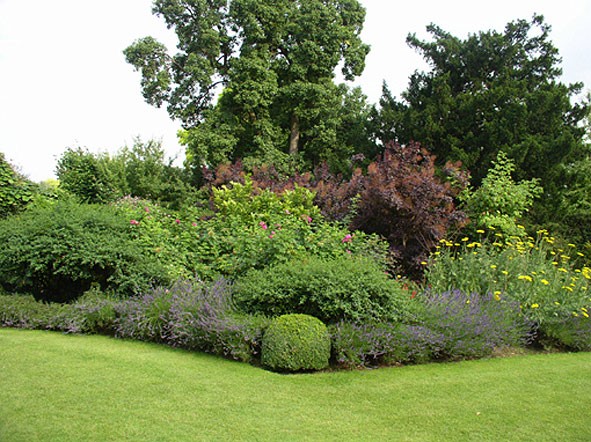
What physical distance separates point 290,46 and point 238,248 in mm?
13564

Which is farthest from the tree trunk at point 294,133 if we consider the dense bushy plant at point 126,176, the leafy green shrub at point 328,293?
the leafy green shrub at point 328,293

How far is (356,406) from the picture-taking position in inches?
173

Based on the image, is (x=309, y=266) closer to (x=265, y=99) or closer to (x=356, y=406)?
(x=356, y=406)

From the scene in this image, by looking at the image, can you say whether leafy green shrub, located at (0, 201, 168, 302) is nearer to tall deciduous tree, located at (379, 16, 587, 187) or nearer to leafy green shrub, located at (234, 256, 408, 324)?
leafy green shrub, located at (234, 256, 408, 324)

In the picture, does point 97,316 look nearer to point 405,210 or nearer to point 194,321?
Result: point 194,321

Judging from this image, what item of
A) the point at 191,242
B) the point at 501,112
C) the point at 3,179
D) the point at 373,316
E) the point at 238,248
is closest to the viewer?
the point at 373,316

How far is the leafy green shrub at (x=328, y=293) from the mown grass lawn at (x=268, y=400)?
0.74 m

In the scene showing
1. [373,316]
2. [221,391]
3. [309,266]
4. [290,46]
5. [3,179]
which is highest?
[290,46]

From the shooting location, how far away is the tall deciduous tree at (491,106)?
492 inches

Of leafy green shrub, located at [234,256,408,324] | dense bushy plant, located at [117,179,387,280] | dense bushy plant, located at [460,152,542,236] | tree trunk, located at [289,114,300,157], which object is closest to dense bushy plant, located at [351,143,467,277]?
dense bushy plant, located at [117,179,387,280]

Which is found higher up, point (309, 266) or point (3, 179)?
point (3, 179)

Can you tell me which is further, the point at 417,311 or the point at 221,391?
the point at 417,311

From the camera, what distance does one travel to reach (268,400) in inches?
176

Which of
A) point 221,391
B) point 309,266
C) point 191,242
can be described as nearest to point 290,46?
point 191,242
